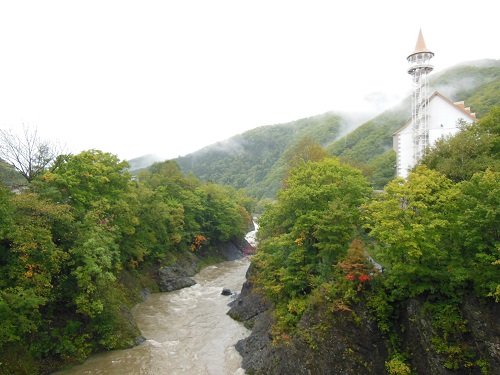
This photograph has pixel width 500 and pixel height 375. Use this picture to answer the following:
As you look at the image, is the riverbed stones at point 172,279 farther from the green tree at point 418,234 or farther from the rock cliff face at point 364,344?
the green tree at point 418,234

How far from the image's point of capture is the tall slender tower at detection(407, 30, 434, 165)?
34719 millimetres

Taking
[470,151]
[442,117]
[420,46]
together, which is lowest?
[470,151]

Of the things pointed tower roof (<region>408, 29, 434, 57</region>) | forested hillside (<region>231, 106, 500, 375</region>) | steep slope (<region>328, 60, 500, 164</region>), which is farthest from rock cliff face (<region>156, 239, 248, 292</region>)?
steep slope (<region>328, 60, 500, 164</region>)

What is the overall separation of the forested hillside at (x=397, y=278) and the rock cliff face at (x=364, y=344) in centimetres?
4

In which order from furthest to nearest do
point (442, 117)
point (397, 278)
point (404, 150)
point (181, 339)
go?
point (404, 150) → point (442, 117) → point (181, 339) → point (397, 278)

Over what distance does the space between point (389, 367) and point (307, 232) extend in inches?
327

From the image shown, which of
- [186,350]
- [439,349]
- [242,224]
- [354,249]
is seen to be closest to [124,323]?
[186,350]

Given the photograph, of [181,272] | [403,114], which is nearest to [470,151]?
[181,272]

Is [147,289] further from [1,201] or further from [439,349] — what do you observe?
[439,349]

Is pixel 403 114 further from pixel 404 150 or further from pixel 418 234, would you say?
pixel 418 234

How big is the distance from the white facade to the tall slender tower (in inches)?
24.0

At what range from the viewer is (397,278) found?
16.1 meters

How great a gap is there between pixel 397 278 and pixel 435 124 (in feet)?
81.0

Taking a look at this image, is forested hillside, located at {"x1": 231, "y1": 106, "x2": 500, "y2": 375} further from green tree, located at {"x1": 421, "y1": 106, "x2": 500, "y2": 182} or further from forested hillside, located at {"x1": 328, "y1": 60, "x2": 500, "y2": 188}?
forested hillside, located at {"x1": 328, "y1": 60, "x2": 500, "y2": 188}
